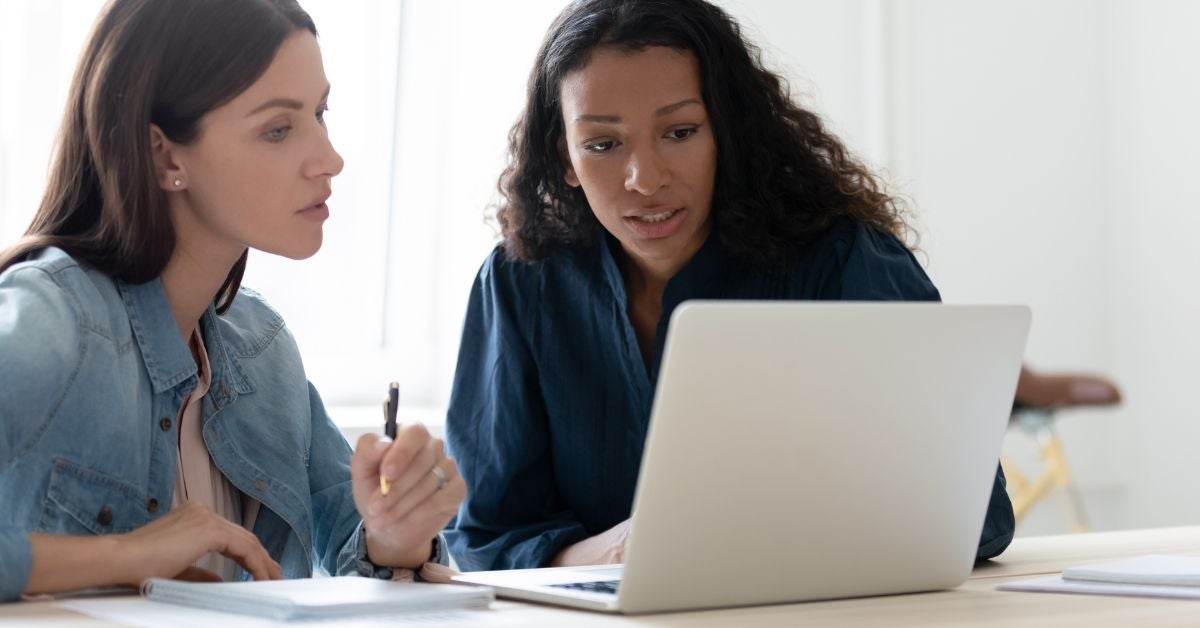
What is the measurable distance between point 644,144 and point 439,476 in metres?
0.60

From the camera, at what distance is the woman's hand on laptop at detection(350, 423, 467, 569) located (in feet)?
3.84

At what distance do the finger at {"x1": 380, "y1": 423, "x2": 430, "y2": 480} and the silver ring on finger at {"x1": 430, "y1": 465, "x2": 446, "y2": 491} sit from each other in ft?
0.16

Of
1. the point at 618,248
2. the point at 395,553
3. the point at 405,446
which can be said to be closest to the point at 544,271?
the point at 618,248

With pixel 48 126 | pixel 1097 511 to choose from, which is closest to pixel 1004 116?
pixel 1097 511

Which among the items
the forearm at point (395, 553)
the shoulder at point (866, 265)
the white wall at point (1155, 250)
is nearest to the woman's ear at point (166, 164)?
the forearm at point (395, 553)

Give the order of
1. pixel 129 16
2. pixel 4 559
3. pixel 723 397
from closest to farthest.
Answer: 1. pixel 723 397
2. pixel 4 559
3. pixel 129 16

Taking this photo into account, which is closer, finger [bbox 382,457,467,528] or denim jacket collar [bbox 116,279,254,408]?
finger [bbox 382,457,467,528]

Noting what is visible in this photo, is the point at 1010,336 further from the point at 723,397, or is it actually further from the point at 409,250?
the point at 409,250

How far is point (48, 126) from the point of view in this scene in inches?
101

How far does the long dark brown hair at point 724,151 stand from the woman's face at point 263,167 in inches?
16.0

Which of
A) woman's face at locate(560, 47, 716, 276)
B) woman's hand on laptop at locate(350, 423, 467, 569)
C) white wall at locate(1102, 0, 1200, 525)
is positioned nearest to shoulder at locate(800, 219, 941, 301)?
woman's face at locate(560, 47, 716, 276)

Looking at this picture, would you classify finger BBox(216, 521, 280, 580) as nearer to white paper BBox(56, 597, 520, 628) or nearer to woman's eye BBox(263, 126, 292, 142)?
white paper BBox(56, 597, 520, 628)

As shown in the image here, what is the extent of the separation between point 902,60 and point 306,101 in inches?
104

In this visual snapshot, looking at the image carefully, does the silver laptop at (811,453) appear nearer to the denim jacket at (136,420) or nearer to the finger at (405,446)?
the finger at (405,446)
